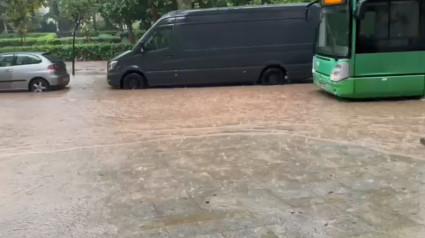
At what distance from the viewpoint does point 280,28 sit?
643 inches

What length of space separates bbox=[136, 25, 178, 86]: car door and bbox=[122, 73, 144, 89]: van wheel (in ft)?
1.05

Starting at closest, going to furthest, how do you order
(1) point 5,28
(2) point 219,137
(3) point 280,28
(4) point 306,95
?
(2) point 219,137 < (4) point 306,95 < (3) point 280,28 < (1) point 5,28

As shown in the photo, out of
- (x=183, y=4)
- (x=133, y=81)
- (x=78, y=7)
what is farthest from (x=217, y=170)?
(x=78, y=7)

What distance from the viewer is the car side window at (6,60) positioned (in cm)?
1681

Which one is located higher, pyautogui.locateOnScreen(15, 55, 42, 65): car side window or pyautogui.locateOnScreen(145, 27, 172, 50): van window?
pyautogui.locateOnScreen(145, 27, 172, 50): van window

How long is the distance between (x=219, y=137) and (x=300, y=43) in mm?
8285

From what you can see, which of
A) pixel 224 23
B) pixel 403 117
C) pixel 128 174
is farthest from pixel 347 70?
pixel 128 174

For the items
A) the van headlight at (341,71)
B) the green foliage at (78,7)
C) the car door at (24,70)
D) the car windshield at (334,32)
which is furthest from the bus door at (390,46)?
the green foliage at (78,7)

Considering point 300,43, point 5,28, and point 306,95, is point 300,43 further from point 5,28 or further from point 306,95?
point 5,28

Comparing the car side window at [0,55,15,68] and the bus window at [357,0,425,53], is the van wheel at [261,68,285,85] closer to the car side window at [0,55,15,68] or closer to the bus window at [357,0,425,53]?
the bus window at [357,0,425,53]

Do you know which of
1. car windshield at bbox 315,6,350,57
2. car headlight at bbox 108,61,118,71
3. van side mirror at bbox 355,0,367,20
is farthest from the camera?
car headlight at bbox 108,61,118,71

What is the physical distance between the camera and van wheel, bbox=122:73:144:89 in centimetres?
1675

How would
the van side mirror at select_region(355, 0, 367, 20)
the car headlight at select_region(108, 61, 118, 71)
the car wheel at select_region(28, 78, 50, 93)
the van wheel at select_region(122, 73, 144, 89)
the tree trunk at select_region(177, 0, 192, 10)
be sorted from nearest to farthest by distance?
1. the van side mirror at select_region(355, 0, 367, 20)
2. the car headlight at select_region(108, 61, 118, 71)
3. the van wheel at select_region(122, 73, 144, 89)
4. the car wheel at select_region(28, 78, 50, 93)
5. the tree trunk at select_region(177, 0, 192, 10)

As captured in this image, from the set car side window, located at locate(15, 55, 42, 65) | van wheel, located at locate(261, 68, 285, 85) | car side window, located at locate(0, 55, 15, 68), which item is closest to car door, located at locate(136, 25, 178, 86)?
van wheel, located at locate(261, 68, 285, 85)
